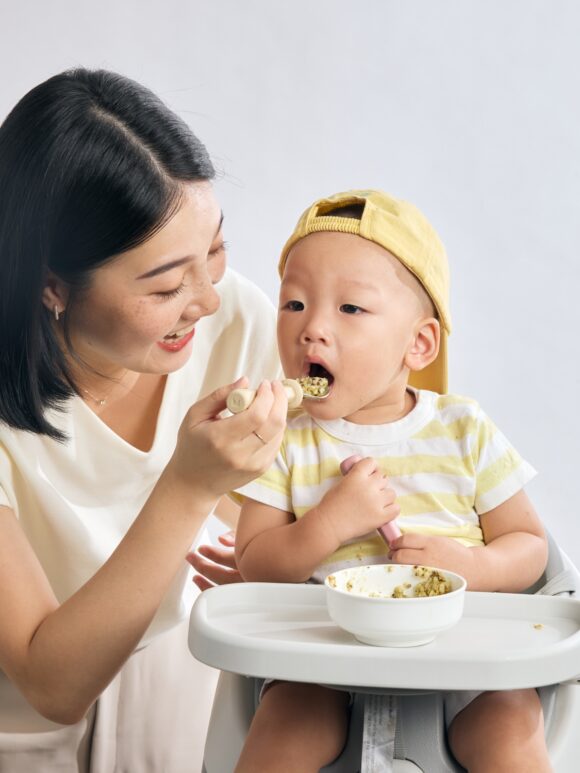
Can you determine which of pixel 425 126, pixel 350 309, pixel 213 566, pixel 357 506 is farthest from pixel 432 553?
pixel 425 126

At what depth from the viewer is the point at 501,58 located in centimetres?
326

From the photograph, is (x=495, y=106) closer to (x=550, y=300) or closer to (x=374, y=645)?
(x=550, y=300)

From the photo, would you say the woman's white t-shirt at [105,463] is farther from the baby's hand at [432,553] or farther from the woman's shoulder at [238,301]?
the baby's hand at [432,553]

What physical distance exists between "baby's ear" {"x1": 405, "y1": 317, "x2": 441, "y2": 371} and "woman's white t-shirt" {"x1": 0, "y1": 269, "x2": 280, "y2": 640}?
0.40m

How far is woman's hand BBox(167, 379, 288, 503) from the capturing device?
1208mm

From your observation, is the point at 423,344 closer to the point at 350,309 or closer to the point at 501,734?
the point at 350,309

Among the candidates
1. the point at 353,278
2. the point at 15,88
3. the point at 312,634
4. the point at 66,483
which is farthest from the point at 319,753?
the point at 15,88

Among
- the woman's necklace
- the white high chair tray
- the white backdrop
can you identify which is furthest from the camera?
the white backdrop

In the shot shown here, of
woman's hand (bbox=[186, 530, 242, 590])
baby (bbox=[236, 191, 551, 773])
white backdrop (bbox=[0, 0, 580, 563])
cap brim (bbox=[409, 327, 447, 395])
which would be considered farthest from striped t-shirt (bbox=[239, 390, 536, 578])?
white backdrop (bbox=[0, 0, 580, 563])

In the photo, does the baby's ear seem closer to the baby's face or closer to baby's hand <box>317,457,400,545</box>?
the baby's face

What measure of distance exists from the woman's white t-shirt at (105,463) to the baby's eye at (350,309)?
43 cm

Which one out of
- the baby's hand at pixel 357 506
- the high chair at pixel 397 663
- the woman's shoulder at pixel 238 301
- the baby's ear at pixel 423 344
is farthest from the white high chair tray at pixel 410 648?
the woman's shoulder at pixel 238 301

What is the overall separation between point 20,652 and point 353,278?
2.09 feet

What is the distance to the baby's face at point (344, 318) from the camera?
4.61 feet
